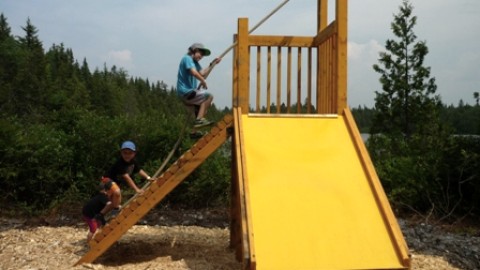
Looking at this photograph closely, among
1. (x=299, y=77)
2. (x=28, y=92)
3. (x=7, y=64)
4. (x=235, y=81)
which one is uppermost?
(x=7, y=64)

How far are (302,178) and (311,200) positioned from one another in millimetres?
303

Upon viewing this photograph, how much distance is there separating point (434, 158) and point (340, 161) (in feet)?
21.6

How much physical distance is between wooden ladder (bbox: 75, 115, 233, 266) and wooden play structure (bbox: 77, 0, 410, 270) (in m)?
0.01

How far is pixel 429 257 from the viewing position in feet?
21.7

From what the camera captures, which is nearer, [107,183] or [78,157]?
[107,183]

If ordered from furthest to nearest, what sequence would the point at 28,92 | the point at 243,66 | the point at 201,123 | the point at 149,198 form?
the point at 28,92, the point at 201,123, the point at 243,66, the point at 149,198

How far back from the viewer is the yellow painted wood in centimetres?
417

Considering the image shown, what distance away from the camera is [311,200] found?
15.4 feet

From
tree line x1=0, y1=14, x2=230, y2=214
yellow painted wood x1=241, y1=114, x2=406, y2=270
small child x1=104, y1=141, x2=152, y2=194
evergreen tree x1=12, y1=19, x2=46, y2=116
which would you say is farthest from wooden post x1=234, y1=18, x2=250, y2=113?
evergreen tree x1=12, y1=19, x2=46, y2=116

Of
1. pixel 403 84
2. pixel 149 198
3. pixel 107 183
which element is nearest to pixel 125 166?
pixel 107 183

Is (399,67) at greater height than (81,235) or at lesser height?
greater

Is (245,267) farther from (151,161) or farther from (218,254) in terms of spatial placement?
(151,161)

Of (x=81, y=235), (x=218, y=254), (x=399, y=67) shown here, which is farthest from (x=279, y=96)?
(x=399, y=67)

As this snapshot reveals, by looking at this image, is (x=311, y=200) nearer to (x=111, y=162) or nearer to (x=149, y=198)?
(x=149, y=198)
